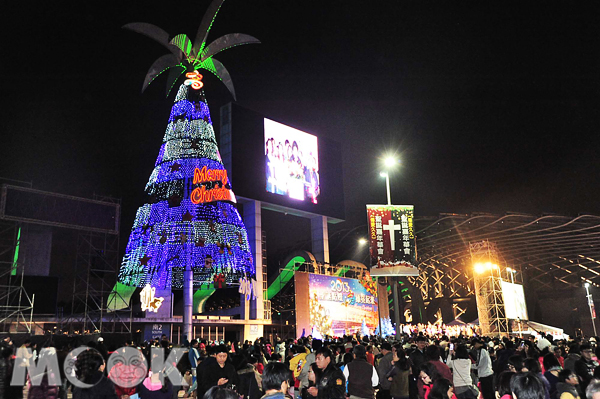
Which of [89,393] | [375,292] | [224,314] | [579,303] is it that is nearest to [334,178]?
[375,292]

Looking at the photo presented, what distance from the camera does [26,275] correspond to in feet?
92.1

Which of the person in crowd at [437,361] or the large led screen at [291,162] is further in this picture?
the large led screen at [291,162]

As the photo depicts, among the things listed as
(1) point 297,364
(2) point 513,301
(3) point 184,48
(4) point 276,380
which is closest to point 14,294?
(3) point 184,48

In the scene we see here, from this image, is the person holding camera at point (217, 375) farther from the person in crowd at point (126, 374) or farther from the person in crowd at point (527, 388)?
the person in crowd at point (527, 388)

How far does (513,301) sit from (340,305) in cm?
1593

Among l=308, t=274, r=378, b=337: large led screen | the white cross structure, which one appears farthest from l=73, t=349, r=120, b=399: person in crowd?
l=308, t=274, r=378, b=337: large led screen

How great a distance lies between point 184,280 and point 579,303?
40.3 m

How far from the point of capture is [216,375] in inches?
283

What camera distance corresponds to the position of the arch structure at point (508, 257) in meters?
31.1

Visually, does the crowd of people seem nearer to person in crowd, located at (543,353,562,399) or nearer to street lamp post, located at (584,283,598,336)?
person in crowd, located at (543,353,562,399)

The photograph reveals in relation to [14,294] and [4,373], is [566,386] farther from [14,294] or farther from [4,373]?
[14,294]

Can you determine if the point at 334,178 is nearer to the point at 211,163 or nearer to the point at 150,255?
the point at 211,163

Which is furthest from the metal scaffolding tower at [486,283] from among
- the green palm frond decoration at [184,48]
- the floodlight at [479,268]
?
the green palm frond decoration at [184,48]

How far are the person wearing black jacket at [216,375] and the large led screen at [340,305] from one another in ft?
77.2
